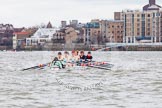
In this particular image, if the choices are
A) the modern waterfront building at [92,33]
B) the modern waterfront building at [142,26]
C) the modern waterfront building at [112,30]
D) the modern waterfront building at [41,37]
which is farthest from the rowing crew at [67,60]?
the modern waterfront building at [112,30]

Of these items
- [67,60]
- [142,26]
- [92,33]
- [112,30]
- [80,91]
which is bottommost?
[80,91]

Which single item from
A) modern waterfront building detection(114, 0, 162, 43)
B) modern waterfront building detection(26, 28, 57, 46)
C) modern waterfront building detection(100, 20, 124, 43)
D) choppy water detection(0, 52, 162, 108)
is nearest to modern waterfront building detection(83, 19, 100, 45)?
modern waterfront building detection(100, 20, 124, 43)

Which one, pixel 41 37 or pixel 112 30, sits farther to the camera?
pixel 41 37

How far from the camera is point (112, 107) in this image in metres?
23.1

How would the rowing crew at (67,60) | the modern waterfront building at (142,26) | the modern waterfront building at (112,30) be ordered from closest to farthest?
the rowing crew at (67,60) → the modern waterfront building at (142,26) → the modern waterfront building at (112,30)

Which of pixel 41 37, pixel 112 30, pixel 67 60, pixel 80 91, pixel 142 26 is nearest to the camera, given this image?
pixel 80 91

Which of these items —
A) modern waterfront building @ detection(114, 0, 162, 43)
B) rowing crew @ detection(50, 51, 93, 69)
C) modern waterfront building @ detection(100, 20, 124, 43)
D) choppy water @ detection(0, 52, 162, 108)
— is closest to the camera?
choppy water @ detection(0, 52, 162, 108)

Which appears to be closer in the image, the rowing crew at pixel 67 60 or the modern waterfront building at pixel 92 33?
the rowing crew at pixel 67 60

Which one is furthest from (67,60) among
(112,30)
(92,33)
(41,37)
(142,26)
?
(41,37)

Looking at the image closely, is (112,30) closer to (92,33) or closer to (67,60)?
(92,33)

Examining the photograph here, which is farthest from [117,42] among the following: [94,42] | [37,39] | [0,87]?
[0,87]

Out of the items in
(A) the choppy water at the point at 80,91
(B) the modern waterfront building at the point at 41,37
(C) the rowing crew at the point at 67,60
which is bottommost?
(A) the choppy water at the point at 80,91

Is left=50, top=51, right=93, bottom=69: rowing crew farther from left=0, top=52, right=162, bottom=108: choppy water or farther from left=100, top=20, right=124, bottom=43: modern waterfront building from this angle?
left=100, top=20, right=124, bottom=43: modern waterfront building

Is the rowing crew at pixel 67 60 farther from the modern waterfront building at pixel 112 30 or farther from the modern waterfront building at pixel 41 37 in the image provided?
the modern waterfront building at pixel 112 30
